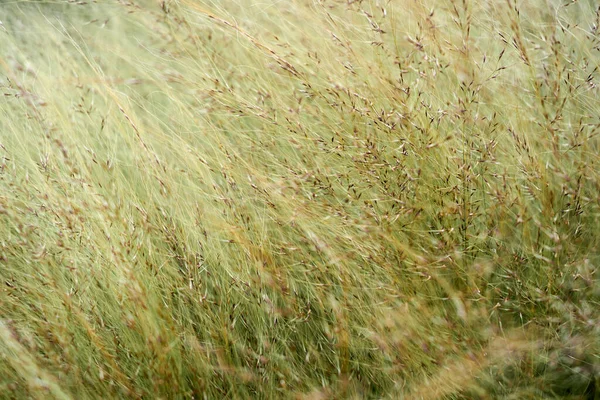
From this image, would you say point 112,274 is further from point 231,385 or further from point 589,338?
point 589,338

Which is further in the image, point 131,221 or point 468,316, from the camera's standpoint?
point 131,221

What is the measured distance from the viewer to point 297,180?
1749 millimetres

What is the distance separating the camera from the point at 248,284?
1.63m

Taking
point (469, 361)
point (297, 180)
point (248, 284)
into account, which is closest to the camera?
point (469, 361)

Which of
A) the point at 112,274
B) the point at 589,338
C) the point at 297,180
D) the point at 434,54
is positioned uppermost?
the point at 434,54

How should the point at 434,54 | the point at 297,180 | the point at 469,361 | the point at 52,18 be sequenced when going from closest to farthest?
the point at 469,361, the point at 297,180, the point at 434,54, the point at 52,18

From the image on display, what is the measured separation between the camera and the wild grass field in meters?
1.56

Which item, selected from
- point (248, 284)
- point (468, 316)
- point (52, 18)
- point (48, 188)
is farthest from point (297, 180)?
point (52, 18)

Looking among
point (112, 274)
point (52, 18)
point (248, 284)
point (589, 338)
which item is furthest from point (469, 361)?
point (52, 18)

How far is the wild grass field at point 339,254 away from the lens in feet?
5.12

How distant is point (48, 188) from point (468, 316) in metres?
1.18

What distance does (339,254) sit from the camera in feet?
5.39

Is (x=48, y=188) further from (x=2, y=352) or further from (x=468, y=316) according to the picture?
(x=468, y=316)

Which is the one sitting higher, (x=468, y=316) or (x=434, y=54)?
(x=434, y=54)
